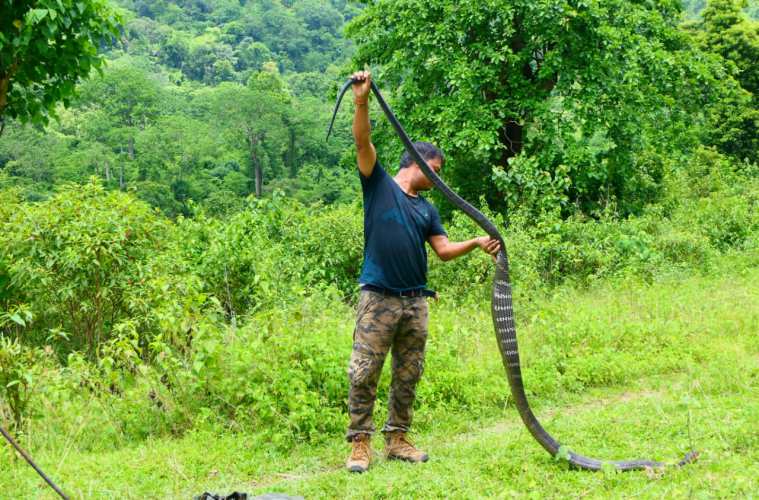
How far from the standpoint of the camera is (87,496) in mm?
4309

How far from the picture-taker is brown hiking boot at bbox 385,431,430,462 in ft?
15.5

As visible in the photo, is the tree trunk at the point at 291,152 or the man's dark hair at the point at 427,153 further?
the tree trunk at the point at 291,152

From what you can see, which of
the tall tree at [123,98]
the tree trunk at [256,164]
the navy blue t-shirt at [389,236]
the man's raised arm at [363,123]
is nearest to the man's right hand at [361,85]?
the man's raised arm at [363,123]

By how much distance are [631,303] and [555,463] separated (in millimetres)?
4386

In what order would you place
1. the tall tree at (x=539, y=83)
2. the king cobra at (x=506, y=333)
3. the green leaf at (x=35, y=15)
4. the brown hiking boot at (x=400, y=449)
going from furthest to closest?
the tall tree at (x=539, y=83)
the brown hiking boot at (x=400, y=449)
the king cobra at (x=506, y=333)
the green leaf at (x=35, y=15)

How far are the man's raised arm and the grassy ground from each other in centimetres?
188

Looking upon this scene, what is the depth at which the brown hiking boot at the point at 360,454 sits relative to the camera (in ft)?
15.0

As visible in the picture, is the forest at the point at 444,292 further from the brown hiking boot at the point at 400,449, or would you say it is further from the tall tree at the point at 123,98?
the tall tree at the point at 123,98

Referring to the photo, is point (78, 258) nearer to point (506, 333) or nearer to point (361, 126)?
point (361, 126)

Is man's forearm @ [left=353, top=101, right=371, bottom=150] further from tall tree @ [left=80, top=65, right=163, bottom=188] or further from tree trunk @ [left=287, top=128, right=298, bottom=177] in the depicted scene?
tall tree @ [left=80, top=65, right=163, bottom=188]

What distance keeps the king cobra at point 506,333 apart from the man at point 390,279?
153 millimetres

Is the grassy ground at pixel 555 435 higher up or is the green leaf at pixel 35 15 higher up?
the green leaf at pixel 35 15

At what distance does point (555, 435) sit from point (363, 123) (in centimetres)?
250

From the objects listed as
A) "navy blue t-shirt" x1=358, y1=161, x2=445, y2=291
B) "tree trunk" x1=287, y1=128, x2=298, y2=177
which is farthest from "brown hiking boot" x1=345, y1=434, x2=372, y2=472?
"tree trunk" x1=287, y1=128, x2=298, y2=177
